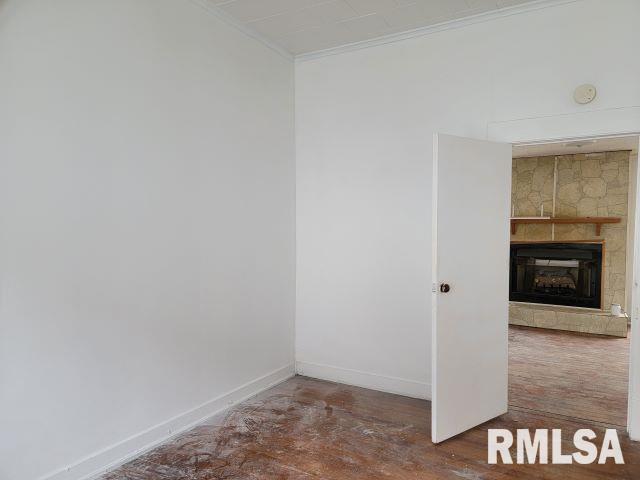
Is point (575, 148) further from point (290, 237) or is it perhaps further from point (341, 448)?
point (341, 448)

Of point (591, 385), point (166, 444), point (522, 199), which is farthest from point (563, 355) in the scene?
point (166, 444)

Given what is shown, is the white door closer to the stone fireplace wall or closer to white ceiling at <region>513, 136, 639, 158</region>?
white ceiling at <region>513, 136, 639, 158</region>

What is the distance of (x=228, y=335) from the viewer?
332 centimetres

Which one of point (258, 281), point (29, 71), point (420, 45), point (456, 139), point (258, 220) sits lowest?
point (258, 281)

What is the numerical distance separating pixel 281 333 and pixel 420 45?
8.93 feet

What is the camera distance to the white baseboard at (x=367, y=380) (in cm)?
351

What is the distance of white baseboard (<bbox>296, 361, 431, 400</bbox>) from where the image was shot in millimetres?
3506

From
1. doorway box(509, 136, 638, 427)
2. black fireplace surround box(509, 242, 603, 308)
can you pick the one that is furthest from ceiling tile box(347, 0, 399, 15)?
black fireplace surround box(509, 242, 603, 308)

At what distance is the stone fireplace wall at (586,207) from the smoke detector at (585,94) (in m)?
3.89

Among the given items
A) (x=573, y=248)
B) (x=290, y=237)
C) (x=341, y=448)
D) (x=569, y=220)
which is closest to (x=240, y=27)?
(x=290, y=237)

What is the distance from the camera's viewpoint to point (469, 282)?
2949mm

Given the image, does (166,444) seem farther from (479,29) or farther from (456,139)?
(479,29)

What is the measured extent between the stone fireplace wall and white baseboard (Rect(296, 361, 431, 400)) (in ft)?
11.3

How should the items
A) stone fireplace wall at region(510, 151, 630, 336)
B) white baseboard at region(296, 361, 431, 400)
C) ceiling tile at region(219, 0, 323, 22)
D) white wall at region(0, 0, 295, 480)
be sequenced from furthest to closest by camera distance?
stone fireplace wall at region(510, 151, 630, 336) < white baseboard at region(296, 361, 431, 400) < ceiling tile at region(219, 0, 323, 22) < white wall at region(0, 0, 295, 480)
